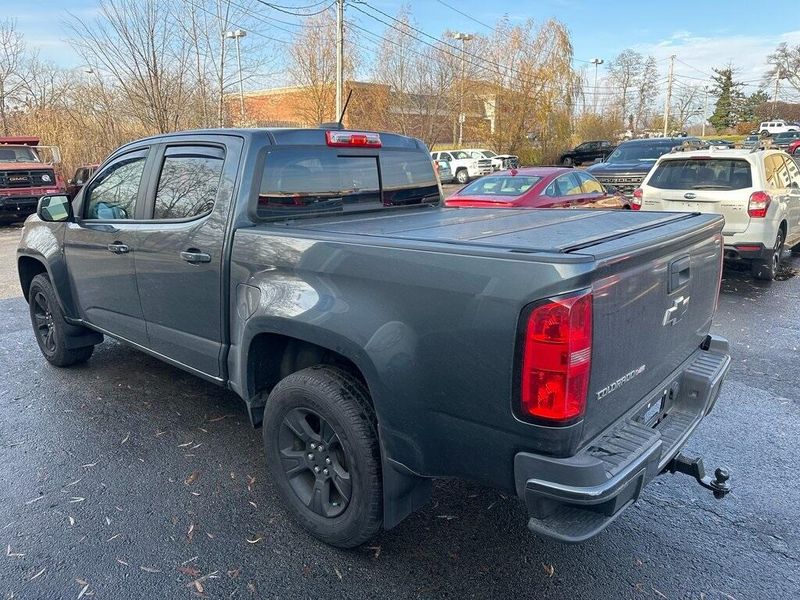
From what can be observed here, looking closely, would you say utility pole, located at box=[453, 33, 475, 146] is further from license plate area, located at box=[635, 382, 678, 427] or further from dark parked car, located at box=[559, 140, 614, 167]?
license plate area, located at box=[635, 382, 678, 427]

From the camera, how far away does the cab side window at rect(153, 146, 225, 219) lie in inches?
134

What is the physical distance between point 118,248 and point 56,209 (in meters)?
0.89

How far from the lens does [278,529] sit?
302 cm

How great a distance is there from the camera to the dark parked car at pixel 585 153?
116 feet

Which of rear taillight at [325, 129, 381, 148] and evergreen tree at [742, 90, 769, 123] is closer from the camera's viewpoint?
rear taillight at [325, 129, 381, 148]

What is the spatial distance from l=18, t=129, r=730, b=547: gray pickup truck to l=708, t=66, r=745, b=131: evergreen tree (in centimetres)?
8213

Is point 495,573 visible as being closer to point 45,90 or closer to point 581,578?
point 581,578

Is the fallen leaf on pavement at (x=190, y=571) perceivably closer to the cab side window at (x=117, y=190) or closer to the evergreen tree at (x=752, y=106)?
the cab side window at (x=117, y=190)

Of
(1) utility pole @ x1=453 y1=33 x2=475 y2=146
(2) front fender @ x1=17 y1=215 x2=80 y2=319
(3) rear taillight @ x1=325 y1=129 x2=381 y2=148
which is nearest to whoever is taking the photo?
(3) rear taillight @ x1=325 y1=129 x2=381 y2=148

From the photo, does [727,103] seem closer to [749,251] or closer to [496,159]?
[496,159]

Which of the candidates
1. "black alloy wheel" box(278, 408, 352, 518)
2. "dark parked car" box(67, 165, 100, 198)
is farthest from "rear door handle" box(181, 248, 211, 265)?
"dark parked car" box(67, 165, 100, 198)

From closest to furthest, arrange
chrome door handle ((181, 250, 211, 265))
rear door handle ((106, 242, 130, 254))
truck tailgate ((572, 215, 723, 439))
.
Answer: truck tailgate ((572, 215, 723, 439)) < chrome door handle ((181, 250, 211, 265)) < rear door handle ((106, 242, 130, 254))

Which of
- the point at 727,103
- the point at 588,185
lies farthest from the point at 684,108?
the point at 588,185

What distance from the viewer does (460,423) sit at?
7.41 feet
